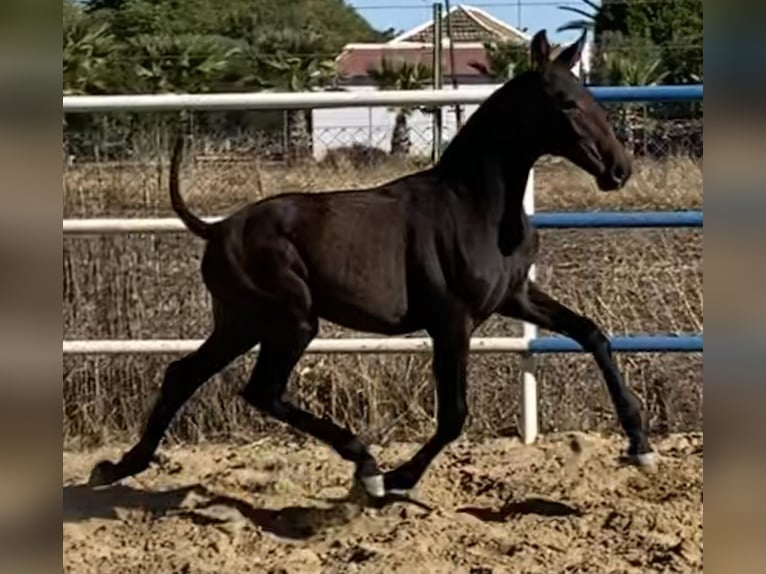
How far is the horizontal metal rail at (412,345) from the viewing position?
13.4 ft

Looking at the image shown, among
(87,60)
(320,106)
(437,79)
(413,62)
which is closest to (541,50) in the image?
(320,106)

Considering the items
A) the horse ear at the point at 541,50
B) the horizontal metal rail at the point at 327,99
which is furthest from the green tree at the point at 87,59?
the horse ear at the point at 541,50

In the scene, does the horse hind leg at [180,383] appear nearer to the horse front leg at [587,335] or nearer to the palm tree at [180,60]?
the horse front leg at [587,335]

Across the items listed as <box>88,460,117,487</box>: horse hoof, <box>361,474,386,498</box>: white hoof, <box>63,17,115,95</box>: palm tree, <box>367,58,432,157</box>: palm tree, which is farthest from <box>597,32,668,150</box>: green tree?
<box>63,17,115,95</box>: palm tree

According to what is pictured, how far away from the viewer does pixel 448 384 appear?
11.7 ft

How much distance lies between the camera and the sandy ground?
3486 mm

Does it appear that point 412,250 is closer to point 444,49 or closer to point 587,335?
Answer: point 587,335

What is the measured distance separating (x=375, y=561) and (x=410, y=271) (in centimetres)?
75

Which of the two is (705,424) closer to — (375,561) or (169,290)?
(375,561)

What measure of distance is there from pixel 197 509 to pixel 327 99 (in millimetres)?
1293

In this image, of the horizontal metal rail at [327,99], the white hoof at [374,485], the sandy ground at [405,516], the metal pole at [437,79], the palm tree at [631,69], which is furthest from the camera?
the palm tree at [631,69]

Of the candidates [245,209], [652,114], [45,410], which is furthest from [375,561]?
[652,114]

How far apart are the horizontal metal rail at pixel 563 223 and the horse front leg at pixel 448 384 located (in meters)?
0.58

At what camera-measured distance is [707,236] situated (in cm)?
122
